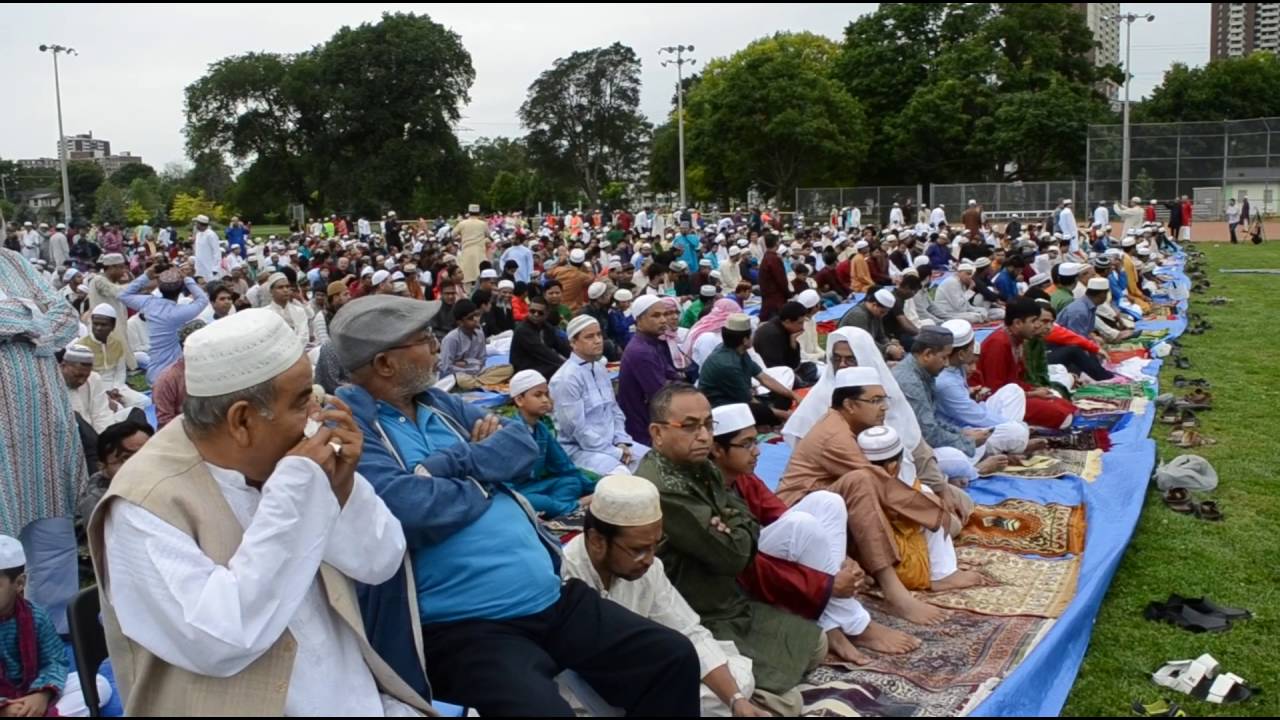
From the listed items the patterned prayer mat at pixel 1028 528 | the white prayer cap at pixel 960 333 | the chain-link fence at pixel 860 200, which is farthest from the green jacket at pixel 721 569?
the chain-link fence at pixel 860 200

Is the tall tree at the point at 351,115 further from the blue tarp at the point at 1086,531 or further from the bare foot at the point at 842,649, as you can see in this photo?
the bare foot at the point at 842,649

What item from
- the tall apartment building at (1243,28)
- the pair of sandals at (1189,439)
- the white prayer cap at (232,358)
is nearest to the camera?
the white prayer cap at (232,358)

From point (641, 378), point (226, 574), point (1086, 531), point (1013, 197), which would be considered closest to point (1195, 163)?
point (1013, 197)

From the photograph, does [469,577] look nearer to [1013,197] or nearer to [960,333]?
[960,333]

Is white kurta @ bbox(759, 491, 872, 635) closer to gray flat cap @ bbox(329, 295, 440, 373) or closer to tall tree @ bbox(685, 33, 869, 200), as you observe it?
gray flat cap @ bbox(329, 295, 440, 373)

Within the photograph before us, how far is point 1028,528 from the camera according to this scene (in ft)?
17.4

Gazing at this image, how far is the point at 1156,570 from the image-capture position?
15.7 ft

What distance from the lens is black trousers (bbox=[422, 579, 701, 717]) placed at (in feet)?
8.59

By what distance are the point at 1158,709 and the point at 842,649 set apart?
1.05 meters

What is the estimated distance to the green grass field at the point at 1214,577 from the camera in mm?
3730

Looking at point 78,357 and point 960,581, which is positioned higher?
point 78,357

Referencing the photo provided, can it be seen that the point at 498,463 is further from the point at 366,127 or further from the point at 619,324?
the point at 366,127

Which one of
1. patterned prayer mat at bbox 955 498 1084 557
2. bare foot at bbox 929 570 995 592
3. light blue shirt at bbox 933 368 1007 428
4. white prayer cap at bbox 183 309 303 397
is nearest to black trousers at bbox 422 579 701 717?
white prayer cap at bbox 183 309 303 397

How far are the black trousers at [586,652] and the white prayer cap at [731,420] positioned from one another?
1169 millimetres
